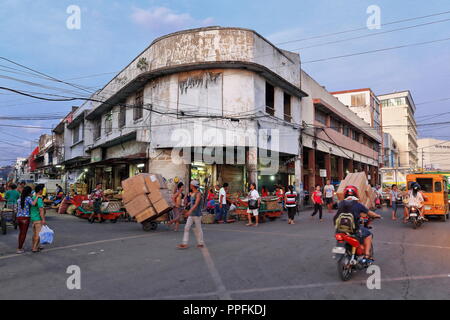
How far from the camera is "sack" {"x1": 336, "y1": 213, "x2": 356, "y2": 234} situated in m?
5.11

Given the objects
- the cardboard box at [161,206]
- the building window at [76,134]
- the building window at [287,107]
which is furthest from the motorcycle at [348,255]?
the building window at [76,134]

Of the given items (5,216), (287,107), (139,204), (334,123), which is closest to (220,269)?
(139,204)

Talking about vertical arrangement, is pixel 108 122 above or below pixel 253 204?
above

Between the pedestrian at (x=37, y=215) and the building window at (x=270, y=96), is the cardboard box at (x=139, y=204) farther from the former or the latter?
the building window at (x=270, y=96)

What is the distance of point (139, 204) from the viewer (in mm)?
10828

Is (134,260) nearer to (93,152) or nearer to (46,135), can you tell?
(93,152)

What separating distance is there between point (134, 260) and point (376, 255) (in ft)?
17.3

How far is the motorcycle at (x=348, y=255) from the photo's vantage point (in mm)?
4961

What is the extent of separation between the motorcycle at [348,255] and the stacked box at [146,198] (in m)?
6.76

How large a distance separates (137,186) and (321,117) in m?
20.2

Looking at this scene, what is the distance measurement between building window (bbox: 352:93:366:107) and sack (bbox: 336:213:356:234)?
1875 inches

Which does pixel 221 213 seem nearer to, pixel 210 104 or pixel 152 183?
pixel 152 183

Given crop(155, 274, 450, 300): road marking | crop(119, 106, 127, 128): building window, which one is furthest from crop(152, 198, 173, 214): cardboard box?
crop(119, 106, 127, 128): building window
